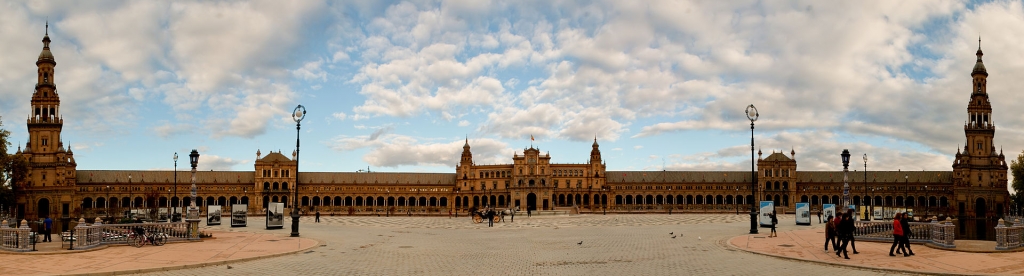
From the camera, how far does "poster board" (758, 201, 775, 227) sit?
46.9 metres

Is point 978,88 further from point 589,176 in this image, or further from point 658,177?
point 589,176

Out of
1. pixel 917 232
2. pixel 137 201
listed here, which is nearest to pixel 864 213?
pixel 917 232

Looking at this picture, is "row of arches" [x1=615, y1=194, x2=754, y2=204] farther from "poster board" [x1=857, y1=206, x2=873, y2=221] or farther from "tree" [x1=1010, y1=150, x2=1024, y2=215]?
"poster board" [x1=857, y1=206, x2=873, y2=221]

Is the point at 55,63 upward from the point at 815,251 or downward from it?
upward

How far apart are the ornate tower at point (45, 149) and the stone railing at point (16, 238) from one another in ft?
268

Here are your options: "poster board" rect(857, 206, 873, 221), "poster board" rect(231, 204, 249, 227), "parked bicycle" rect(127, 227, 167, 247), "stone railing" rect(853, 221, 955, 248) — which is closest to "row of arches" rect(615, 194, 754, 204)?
"poster board" rect(857, 206, 873, 221)

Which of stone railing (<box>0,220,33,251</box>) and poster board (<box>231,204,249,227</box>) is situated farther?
poster board (<box>231,204,249,227</box>)

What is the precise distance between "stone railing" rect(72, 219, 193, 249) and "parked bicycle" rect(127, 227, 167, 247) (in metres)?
0.21

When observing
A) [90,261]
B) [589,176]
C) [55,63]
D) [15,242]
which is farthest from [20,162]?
[589,176]

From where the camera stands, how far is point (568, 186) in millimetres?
132625

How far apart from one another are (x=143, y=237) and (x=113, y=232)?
191 centimetres

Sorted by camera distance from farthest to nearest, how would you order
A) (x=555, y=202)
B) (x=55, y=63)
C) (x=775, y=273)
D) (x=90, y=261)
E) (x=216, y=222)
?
(x=555, y=202)
(x=55, y=63)
(x=216, y=222)
(x=90, y=261)
(x=775, y=273)

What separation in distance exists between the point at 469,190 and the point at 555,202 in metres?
16.4

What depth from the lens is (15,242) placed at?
86.1 ft
